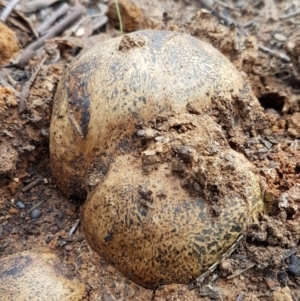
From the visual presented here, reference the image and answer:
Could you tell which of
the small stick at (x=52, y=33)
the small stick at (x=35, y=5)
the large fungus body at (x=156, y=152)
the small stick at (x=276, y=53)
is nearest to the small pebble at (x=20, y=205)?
the large fungus body at (x=156, y=152)

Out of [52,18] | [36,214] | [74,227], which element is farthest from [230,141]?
[52,18]

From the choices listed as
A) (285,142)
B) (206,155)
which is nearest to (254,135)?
(285,142)

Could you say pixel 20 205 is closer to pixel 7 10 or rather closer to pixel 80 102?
pixel 80 102

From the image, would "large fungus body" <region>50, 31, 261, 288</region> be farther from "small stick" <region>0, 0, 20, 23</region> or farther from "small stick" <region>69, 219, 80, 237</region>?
"small stick" <region>0, 0, 20, 23</region>

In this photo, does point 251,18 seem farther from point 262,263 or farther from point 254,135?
point 262,263

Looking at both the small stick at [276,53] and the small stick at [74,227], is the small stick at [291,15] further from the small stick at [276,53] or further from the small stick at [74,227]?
the small stick at [74,227]

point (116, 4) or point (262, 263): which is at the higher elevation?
point (116, 4)
